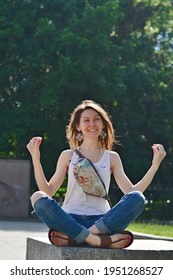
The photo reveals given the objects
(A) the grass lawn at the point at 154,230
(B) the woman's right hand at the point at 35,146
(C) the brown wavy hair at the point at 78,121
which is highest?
(C) the brown wavy hair at the point at 78,121

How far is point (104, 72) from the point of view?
3033cm

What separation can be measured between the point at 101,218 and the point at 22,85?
26.7 meters

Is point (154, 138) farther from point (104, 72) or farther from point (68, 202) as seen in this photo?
point (68, 202)

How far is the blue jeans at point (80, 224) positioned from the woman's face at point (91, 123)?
2.34 ft

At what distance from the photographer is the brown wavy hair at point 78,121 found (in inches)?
251

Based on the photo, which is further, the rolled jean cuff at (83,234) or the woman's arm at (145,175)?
the woman's arm at (145,175)

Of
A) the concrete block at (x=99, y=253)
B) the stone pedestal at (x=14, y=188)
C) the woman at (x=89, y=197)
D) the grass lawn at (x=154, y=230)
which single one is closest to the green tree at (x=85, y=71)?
the stone pedestal at (x=14, y=188)

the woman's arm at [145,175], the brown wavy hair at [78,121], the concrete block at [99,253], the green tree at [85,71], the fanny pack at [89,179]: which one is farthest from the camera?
the green tree at [85,71]

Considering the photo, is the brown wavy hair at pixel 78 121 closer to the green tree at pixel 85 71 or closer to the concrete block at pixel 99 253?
the concrete block at pixel 99 253

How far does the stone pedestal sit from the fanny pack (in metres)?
20.9

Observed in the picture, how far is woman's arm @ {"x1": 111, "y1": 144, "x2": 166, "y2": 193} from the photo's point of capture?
20.4 ft

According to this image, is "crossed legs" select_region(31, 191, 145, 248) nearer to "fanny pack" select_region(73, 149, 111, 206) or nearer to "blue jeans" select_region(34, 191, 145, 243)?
"blue jeans" select_region(34, 191, 145, 243)

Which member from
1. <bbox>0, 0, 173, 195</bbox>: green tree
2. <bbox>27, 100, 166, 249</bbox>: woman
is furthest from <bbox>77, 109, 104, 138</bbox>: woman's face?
<bbox>0, 0, 173, 195</bbox>: green tree

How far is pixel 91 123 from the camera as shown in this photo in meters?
6.30
